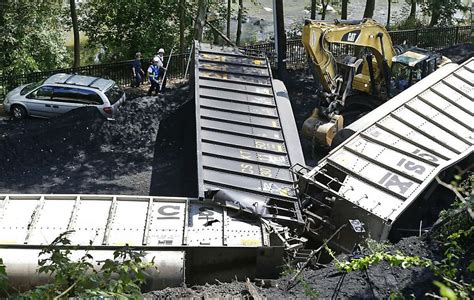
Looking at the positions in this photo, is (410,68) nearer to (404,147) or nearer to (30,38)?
(404,147)

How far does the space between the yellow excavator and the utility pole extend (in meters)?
3.37

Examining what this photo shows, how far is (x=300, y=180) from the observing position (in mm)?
12891

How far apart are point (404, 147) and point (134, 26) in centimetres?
1462

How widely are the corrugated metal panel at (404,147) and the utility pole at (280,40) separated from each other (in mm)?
6660

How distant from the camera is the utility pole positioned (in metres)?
22.1

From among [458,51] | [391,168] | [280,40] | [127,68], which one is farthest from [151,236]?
[458,51]

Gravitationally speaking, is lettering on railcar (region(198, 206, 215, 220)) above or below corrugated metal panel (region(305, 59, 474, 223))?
below

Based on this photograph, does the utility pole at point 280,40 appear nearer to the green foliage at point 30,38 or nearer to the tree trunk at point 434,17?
the green foliage at point 30,38

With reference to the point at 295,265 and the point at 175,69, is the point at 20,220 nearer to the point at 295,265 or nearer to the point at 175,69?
the point at 295,265

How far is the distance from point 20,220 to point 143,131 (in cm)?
740

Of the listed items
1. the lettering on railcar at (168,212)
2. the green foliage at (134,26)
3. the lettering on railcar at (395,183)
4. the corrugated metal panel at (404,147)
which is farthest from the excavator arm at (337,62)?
the green foliage at (134,26)

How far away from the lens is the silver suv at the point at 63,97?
62.1ft

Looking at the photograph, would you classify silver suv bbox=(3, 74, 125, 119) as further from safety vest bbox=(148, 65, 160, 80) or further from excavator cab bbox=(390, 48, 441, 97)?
excavator cab bbox=(390, 48, 441, 97)

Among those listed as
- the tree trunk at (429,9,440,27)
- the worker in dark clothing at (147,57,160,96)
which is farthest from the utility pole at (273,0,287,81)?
the tree trunk at (429,9,440,27)
